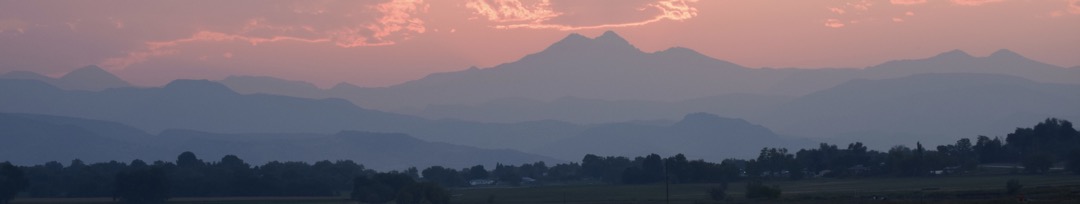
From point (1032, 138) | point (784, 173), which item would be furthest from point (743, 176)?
point (1032, 138)

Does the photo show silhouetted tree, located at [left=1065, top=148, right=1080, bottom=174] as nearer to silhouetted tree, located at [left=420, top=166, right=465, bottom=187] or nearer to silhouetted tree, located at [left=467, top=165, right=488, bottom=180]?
silhouetted tree, located at [left=420, top=166, right=465, bottom=187]

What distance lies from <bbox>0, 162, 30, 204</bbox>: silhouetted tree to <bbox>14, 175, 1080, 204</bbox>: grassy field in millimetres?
981

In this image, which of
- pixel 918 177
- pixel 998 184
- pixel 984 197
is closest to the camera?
pixel 984 197

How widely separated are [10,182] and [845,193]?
57538mm

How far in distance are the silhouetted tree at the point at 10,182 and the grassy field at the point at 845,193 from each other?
38.6 inches

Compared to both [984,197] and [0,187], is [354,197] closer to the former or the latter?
[0,187]

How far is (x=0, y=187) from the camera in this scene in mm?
91062

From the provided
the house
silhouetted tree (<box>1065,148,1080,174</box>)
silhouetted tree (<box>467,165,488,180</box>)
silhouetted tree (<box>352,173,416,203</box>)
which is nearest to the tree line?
silhouetted tree (<box>352,173,416,203</box>)

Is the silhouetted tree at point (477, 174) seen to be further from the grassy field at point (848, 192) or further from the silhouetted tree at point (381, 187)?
the silhouetted tree at point (381, 187)

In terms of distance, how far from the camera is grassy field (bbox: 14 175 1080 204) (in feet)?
203

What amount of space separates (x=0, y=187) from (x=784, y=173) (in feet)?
208

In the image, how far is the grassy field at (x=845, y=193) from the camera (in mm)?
61969

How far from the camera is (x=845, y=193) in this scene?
239 ft

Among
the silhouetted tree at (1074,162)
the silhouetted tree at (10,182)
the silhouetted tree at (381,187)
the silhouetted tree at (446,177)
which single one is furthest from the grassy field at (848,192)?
the silhouetted tree at (10,182)
